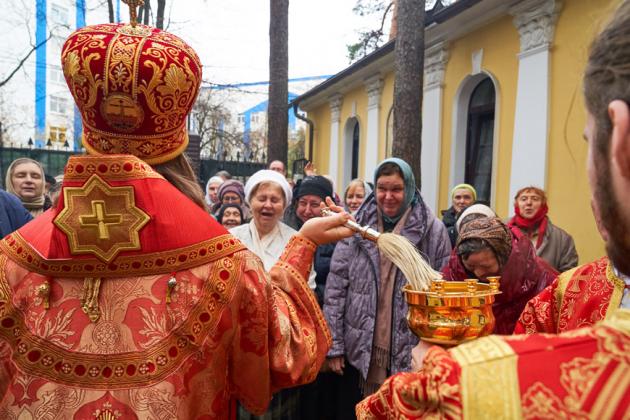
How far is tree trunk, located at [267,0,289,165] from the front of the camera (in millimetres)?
11375

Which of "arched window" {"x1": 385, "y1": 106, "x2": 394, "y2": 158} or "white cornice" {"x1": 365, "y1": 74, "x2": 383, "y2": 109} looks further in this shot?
"white cornice" {"x1": 365, "y1": 74, "x2": 383, "y2": 109}

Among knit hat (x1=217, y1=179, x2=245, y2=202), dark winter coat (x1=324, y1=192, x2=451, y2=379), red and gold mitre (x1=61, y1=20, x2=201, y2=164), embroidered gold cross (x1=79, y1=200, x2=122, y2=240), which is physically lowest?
dark winter coat (x1=324, y1=192, x2=451, y2=379)

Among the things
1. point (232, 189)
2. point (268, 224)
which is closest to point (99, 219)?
point (268, 224)

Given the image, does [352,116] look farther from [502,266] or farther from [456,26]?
[502,266]

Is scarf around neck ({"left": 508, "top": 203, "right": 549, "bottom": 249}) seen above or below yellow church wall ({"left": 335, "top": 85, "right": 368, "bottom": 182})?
below

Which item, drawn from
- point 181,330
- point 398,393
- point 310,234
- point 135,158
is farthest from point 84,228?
point 398,393

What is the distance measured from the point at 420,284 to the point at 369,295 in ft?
5.78

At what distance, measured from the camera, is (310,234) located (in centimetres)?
191

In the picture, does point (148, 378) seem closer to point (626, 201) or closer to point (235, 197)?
point (626, 201)

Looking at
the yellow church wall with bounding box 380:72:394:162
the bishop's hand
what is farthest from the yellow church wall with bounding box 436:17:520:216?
the bishop's hand

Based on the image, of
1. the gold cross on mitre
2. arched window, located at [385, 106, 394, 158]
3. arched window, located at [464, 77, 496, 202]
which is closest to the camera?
the gold cross on mitre

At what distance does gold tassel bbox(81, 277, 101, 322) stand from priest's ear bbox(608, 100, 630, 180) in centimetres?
130

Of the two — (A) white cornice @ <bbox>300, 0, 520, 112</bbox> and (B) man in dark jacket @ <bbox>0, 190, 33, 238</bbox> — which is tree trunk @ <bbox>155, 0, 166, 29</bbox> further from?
(B) man in dark jacket @ <bbox>0, 190, 33, 238</bbox>

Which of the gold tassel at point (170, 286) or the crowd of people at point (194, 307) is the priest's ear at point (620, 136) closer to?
the crowd of people at point (194, 307)
